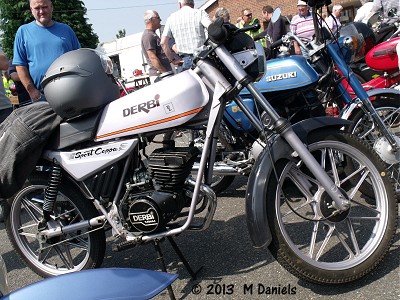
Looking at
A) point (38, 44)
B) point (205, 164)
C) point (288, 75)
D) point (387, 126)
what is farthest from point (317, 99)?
point (38, 44)

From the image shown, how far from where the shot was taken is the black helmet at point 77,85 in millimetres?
2283

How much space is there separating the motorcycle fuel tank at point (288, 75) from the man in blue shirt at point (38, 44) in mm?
1802

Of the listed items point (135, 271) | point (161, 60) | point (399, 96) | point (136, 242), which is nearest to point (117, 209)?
point (136, 242)

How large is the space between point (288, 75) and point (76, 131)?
5.51 feet

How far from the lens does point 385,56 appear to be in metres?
4.10

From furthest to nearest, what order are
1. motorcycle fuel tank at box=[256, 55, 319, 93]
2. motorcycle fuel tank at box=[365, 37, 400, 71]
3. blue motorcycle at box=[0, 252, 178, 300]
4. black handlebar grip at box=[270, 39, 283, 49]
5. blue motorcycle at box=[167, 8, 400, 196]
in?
motorcycle fuel tank at box=[365, 37, 400, 71], black handlebar grip at box=[270, 39, 283, 49], motorcycle fuel tank at box=[256, 55, 319, 93], blue motorcycle at box=[167, 8, 400, 196], blue motorcycle at box=[0, 252, 178, 300]

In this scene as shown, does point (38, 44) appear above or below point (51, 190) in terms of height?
above

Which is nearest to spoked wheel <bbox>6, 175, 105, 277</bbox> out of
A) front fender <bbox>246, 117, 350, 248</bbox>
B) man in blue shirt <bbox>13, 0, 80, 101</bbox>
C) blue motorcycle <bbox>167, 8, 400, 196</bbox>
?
blue motorcycle <bbox>167, 8, 400, 196</bbox>

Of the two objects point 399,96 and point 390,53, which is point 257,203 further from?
point 390,53

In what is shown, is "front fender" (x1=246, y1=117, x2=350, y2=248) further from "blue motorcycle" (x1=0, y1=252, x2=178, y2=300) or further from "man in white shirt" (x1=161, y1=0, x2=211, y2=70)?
"man in white shirt" (x1=161, y1=0, x2=211, y2=70)

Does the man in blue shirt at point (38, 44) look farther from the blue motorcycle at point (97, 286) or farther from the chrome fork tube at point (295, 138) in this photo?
the blue motorcycle at point (97, 286)

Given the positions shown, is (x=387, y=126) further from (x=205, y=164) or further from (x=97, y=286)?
(x=97, y=286)

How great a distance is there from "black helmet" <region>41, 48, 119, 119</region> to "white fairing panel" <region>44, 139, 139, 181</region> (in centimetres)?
22

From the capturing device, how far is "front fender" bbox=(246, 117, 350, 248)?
2078 mm
